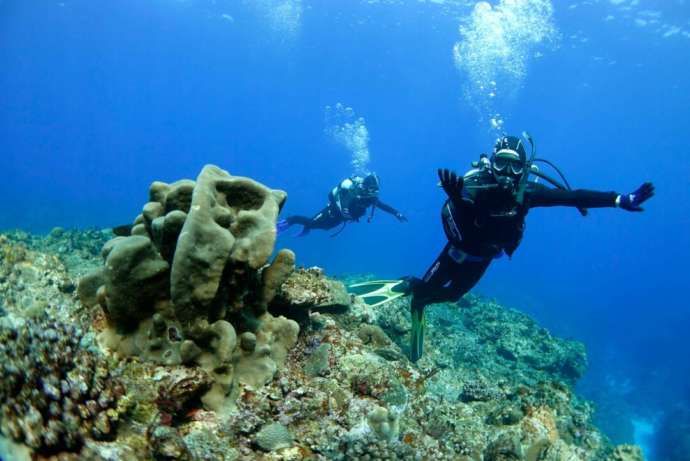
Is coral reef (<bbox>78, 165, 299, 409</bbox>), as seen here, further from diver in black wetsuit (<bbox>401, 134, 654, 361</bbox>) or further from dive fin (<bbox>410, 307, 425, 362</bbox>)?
dive fin (<bbox>410, 307, 425, 362</bbox>)

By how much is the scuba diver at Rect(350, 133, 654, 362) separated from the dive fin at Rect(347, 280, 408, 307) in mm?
99

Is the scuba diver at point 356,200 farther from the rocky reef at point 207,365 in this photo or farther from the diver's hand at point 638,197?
the rocky reef at point 207,365

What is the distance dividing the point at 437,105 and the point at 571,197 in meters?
130

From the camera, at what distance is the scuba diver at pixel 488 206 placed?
7023 millimetres

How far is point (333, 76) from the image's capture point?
117 meters

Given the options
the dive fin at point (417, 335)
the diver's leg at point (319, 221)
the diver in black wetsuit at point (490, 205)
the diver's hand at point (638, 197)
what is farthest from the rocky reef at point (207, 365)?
the diver's leg at point (319, 221)

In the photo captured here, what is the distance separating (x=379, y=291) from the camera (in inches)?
381

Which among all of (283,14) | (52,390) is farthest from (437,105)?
(52,390)

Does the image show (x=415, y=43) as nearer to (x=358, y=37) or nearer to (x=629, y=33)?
(x=358, y=37)

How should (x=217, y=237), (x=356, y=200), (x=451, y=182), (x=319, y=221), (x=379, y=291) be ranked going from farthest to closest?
(x=319, y=221), (x=356, y=200), (x=379, y=291), (x=451, y=182), (x=217, y=237)

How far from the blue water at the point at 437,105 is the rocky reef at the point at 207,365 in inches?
968

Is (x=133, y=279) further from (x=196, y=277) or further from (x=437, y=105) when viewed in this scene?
(x=437, y=105)

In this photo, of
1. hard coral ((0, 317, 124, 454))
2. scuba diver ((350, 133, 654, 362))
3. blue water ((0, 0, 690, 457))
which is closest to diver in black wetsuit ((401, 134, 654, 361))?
scuba diver ((350, 133, 654, 362))

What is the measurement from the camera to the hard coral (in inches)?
85.0
